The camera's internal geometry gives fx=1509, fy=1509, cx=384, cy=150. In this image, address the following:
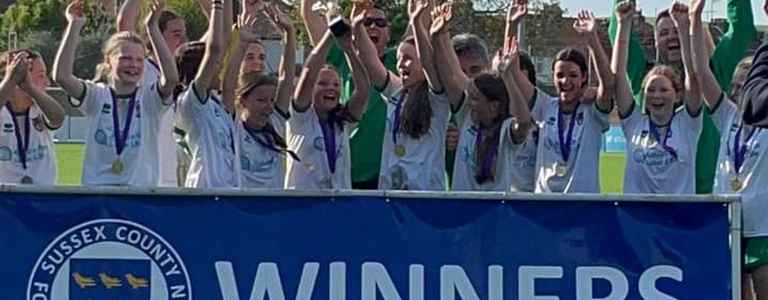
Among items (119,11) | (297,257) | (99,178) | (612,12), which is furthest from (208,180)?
(612,12)

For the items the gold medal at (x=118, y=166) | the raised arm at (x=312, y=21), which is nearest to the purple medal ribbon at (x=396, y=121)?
the raised arm at (x=312, y=21)

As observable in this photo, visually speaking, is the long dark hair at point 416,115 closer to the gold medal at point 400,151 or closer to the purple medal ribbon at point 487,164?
the gold medal at point 400,151

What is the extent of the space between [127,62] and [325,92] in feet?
3.45

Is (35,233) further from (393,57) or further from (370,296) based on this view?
(393,57)

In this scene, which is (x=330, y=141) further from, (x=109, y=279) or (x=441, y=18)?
(x=109, y=279)

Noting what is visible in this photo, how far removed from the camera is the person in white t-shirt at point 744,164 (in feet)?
22.2

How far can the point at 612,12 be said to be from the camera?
26.6 feet

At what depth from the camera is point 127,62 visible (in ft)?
25.2

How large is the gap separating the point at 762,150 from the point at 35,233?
10.8 feet

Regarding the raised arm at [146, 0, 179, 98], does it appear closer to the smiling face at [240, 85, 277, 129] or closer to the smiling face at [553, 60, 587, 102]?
the smiling face at [240, 85, 277, 129]

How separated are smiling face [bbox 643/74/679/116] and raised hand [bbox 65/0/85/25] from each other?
2.96 meters

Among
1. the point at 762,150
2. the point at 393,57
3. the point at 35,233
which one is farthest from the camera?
the point at 393,57

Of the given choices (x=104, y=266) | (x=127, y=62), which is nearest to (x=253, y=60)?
(x=127, y=62)

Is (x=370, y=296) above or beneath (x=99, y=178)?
beneath
